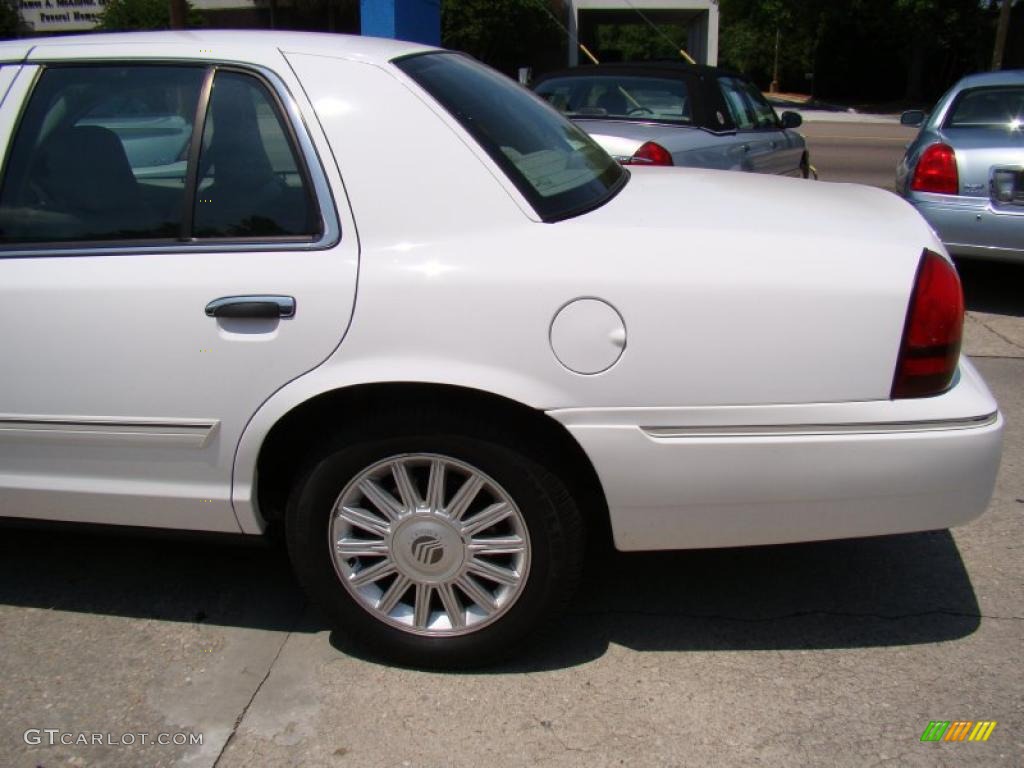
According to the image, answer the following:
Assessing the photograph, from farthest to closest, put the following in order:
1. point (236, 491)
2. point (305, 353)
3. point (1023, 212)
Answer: point (1023, 212)
point (236, 491)
point (305, 353)

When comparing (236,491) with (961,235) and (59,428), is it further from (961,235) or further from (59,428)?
(961,235)

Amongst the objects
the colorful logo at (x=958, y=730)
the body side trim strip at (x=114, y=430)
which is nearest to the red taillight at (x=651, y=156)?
the body side trim strip at (x=114, y=430)

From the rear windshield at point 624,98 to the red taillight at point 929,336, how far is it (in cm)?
466

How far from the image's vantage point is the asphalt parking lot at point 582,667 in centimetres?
264

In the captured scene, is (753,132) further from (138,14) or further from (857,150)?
(138,14)

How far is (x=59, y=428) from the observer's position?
114 inches

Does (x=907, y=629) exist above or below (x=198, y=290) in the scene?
below

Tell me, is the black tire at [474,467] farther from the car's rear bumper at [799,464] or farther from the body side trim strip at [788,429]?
→ the body side trim strip at [788,429]

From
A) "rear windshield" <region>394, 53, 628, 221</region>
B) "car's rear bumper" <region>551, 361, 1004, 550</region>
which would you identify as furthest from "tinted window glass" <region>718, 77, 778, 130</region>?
"car's rear bumper" <region>551, 361, 1004, 550</region>

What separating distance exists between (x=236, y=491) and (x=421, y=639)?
0.65 m

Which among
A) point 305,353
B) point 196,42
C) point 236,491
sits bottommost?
point 236,491

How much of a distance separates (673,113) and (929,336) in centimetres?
493

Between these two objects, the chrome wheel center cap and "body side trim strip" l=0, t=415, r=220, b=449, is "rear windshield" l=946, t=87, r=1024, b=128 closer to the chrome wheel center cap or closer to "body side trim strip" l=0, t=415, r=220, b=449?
the chrome wheel center cap

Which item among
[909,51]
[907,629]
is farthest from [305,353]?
[909,51]
